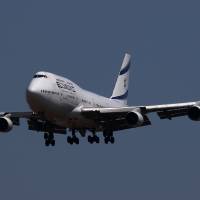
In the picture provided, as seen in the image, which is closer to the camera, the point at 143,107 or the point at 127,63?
the point at 143,107

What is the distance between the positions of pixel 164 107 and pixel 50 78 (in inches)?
404

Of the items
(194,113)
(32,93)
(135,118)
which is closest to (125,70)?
(135,118)

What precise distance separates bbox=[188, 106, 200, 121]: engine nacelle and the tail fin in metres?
20.0

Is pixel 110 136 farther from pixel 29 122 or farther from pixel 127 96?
pixel 127 96

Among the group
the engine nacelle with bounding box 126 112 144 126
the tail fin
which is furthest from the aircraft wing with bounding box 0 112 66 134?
the tail fin

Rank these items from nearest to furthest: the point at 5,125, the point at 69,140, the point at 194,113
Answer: the point at 194,113 → the point at 5,125 → the point at 69,140

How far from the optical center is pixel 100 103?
7738 cm

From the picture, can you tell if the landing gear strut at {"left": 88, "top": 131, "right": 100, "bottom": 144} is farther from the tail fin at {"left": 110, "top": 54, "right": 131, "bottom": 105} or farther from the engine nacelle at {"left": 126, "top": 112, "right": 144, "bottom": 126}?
the tail fin at {"left": 110, "top": 54, "right": 131, "bottom": 105}

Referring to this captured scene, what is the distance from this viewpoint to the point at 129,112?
71312 mm

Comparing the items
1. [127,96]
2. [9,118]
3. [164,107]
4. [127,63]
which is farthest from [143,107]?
[127,63]

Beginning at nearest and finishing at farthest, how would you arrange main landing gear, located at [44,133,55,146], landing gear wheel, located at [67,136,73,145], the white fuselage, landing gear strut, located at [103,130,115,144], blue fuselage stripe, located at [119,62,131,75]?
the white fuselage
main landing gear, located at [44,133,55,146]
landing gear wheel, located at [67,136,73,145]
landing gear strut, located at [103,130,115,144]
blue fuselage stripe, located at [119,62,131,75]

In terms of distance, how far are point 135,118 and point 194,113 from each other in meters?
5.08

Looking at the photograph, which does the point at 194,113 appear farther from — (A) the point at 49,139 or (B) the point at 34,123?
(B) the point at 34,123

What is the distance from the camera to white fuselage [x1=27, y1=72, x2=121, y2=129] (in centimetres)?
6838
